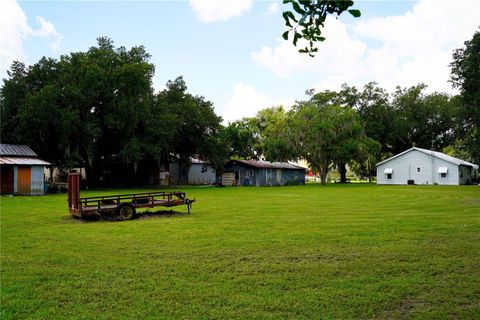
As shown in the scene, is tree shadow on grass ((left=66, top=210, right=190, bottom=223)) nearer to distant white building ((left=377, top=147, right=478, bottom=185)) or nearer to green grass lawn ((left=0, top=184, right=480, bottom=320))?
green grass lawn ((left=0, top=184, right=480, bottom=320))

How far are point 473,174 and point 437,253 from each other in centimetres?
6033

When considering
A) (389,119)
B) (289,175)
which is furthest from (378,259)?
(389,119)

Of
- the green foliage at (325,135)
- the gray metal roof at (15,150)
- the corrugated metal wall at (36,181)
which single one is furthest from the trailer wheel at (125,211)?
the green foliage at (325,135)

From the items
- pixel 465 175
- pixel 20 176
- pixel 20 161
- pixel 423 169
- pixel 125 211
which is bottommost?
pixel 125 211

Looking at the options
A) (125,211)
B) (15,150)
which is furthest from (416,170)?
(125,211)

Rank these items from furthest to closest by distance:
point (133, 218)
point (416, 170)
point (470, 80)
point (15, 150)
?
point (416, 170) → point (15, 150) → point (470, 80) → point (133, 218)

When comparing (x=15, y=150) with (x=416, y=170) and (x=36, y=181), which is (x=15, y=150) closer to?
(x=36, y=181)

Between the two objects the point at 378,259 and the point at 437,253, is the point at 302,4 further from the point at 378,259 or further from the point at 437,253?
the point at 437,253

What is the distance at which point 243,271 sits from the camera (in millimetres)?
7262

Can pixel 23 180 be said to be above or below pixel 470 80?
below

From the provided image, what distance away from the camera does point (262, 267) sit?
7.51 m

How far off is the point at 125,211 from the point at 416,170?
48.0 metres

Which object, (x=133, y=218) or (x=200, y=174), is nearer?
(x=133, y=218)

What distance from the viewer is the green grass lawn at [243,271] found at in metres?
5.42
